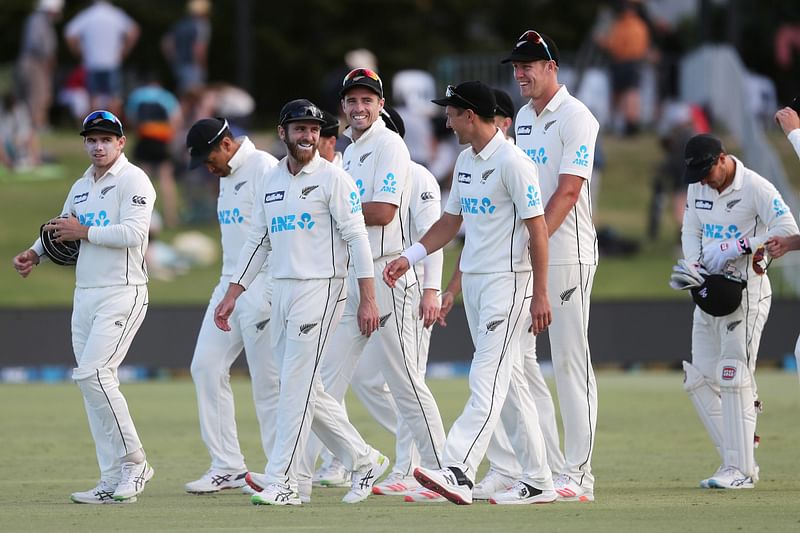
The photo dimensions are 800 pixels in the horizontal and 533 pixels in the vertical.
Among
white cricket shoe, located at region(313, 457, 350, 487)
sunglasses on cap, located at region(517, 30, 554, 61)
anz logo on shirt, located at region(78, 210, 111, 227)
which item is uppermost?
sunglasses on cap, located at region(517, 30, 554, 61)

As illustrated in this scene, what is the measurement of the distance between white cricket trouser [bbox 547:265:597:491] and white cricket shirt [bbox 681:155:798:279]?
1.23m

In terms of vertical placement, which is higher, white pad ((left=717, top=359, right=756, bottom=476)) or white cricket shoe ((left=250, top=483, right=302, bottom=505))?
white pad ((left=717, top=359, right=756, bottom=476))

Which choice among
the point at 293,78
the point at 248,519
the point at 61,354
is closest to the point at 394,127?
the point at 248,519

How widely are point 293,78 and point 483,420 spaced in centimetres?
3026

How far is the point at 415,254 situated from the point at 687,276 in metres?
1.79

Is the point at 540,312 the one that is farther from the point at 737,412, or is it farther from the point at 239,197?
the point at 239,197

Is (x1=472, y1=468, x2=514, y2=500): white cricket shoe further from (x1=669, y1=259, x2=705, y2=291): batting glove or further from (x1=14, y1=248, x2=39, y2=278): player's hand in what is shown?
(x1=14, y1=248, x2=39, y2=278): player's hand

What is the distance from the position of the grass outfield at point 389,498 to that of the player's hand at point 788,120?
2084 mm

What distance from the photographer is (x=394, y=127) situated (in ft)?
32.5

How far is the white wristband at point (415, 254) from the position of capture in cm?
873

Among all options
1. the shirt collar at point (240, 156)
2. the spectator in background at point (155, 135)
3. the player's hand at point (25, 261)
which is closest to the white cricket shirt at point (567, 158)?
the shirt collar at point (240, 156)

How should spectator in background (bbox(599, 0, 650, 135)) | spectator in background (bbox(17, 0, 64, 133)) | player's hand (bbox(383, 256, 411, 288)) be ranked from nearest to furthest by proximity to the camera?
player's hand (bbox(383, 256, 411, 288)) < spectator in background (bbox(599, 0, 650, 135)) < spectator in background (bbox(17, 0, 64, 133))

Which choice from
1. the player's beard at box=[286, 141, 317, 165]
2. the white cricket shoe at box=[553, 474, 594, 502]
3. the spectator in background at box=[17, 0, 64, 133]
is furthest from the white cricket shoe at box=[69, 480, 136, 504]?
the spectator in background at box=[17, 0, 64, 133]

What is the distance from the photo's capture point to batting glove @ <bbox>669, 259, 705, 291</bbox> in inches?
371
